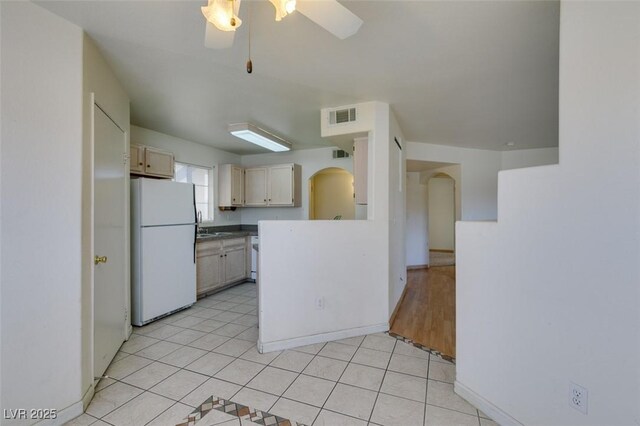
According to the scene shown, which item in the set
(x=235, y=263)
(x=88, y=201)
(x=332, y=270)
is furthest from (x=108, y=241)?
(x=235, y=263)

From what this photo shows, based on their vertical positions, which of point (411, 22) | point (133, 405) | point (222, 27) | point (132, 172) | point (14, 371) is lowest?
point (133, 405)

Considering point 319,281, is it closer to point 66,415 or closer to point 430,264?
point 66,415

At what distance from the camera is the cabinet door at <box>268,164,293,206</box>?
5172 mm

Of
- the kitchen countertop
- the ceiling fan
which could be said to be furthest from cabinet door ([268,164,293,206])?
the ceiling fan

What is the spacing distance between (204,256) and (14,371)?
2713 millimetres

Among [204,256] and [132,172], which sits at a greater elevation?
[132,172]

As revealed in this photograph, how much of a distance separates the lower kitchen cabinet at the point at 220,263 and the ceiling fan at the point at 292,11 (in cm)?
341

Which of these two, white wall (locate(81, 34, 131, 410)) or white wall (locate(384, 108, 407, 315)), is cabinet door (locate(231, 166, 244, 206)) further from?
white wall (locate(81, 34, 131, 410))

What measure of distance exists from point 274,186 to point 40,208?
3738 mm

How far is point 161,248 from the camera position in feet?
11.1

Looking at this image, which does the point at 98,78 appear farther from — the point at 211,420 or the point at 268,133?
the point at 211,420

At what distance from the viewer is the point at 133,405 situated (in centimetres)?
191

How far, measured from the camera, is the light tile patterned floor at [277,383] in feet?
5.88

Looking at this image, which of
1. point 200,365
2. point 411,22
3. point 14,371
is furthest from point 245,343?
point 411,22
